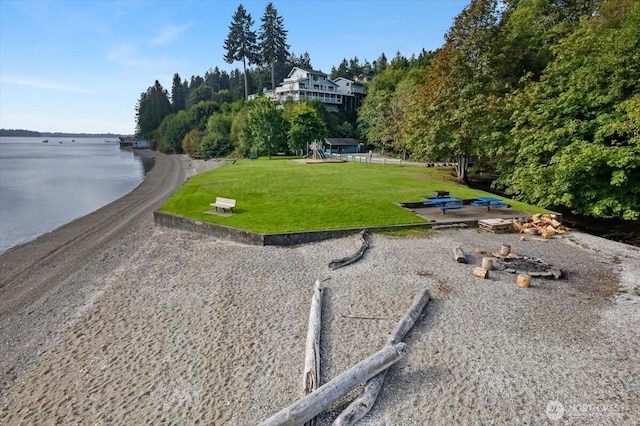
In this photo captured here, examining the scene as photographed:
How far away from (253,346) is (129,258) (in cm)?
960

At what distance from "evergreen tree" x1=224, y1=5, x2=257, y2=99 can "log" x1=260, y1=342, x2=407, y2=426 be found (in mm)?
87813

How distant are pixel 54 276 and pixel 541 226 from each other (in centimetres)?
2125

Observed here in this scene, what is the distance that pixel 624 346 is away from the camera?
24.1ft

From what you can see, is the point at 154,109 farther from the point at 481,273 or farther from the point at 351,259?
the point at 481,273

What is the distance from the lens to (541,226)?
15781 mm

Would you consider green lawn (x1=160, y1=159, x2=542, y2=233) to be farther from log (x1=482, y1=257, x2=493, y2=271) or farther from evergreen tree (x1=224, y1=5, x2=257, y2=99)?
evergreen tree (x1=224, y1=5, x2=257, y2=99)

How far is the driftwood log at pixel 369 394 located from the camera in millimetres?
5367

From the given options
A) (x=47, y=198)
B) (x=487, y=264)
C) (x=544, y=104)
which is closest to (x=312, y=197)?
(x=487, y=264)

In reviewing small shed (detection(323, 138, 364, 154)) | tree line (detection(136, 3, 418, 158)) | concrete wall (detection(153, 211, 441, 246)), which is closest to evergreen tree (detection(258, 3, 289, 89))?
tree line (detection(136, 3, 418, 158))

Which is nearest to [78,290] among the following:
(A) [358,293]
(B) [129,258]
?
(B) [129,258]

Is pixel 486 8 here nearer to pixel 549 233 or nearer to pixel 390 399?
pixel 549 233

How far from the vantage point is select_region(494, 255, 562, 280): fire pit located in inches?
421

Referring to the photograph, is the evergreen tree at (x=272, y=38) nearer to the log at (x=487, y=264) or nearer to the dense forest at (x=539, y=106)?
A: the dense forest at (x=539, y=106)

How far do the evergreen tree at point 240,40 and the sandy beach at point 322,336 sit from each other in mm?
79651
